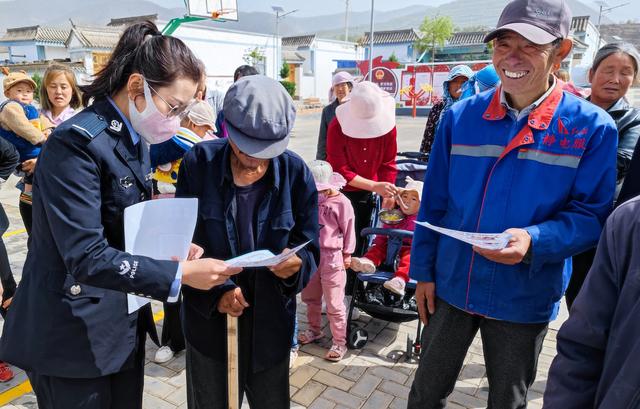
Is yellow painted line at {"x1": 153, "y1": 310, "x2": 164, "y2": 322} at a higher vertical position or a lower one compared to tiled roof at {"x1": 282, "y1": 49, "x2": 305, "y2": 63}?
lower

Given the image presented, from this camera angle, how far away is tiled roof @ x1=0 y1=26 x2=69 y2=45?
40094mm

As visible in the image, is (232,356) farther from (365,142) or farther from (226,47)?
(226,47)

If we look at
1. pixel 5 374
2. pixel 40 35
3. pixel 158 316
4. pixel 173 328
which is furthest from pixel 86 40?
pixel 173 328

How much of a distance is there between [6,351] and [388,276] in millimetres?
2274

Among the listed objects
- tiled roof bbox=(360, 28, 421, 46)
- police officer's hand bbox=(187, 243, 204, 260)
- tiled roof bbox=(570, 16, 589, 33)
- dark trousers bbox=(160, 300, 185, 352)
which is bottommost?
dark trousers bbox=(160, 300, 185, 352)

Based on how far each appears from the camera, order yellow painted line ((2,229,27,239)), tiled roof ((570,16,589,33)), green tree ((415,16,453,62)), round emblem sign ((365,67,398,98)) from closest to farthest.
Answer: yellow painted line ((2,229,27,239)) < round emblem sign ((365,67,398,98)) < tiled roof ((570,16,589,33)) < green tree ((415,16,453,62))

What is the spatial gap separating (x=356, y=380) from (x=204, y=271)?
1.85 m

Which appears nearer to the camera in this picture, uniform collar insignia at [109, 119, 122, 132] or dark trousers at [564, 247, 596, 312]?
uniform collar insignia at [109, 119, 122, 132]

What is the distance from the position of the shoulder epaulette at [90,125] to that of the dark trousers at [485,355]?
1457 mm

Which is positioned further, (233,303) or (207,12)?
(207,12)

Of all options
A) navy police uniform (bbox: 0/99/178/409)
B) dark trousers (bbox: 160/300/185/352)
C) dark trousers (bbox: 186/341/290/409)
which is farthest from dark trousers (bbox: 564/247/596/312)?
dark trousers (bbox: 160/300/185/352)

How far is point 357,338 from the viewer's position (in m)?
3.28

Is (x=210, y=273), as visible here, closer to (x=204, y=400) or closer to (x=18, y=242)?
(x=204, y=400)

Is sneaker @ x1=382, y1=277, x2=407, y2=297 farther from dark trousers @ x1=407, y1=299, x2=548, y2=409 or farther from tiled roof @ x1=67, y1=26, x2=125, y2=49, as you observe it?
tiled roof @ x1=67, y1=26, x2=125, y2=49
